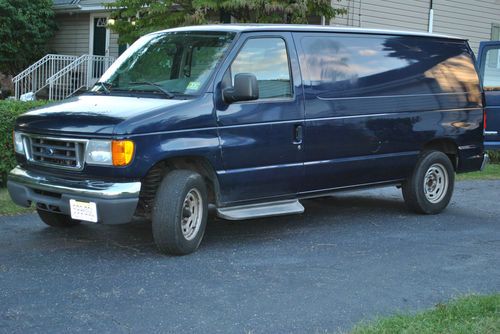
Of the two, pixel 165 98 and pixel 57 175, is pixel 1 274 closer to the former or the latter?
pixel 57 175

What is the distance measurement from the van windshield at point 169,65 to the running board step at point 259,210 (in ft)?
3.66

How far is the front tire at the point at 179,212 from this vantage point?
19.4ft

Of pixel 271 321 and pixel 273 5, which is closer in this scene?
pixel 271 321

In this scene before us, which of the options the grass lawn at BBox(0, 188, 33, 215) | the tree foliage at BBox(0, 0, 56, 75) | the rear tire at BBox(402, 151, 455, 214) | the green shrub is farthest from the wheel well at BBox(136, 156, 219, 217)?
the tree foliage at BBox(0, 0, 56, 75)

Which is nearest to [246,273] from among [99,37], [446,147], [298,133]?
[298,133]

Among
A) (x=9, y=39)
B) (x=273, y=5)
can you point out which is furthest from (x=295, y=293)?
(x=9, y=39)

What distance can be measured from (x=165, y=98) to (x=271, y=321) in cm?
245

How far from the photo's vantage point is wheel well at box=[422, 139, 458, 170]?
8355mm

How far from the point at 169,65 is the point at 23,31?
14.9 metres

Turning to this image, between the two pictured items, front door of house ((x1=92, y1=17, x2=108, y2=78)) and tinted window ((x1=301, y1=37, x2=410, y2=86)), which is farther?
front door of house ((x1=92, y1=17, x2=108, y2=78))

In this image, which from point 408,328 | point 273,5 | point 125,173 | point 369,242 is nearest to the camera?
point 408,328

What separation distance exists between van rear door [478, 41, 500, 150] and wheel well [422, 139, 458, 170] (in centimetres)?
414

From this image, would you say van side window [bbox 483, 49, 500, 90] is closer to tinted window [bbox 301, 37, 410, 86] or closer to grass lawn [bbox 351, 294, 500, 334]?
tinted window [bbox 301, 37, 410, 86]

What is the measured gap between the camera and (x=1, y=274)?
549cm
